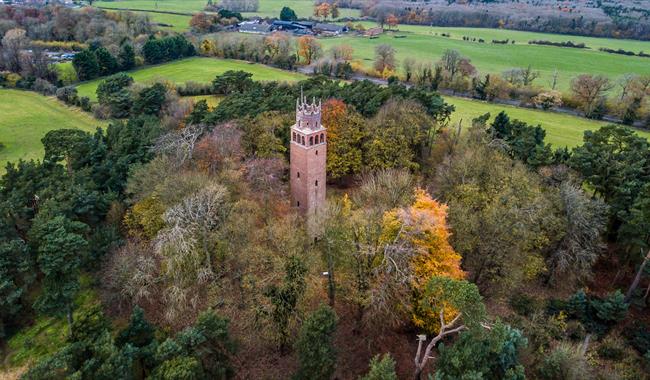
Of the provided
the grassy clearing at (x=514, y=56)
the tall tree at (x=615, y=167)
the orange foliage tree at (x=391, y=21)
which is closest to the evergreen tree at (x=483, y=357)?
the tall tree at (x=615, y=167)

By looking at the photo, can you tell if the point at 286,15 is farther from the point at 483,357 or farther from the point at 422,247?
the point at 483,357

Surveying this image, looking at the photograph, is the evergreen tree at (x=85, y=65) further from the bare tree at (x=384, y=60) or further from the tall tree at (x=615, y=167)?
the tall tree at (x=615, y=167)

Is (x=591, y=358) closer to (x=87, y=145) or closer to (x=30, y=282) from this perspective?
(x=30, y=282)

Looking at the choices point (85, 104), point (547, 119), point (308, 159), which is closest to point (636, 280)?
point (308, 159)

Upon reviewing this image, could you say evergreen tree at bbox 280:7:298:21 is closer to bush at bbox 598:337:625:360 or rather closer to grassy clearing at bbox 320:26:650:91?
grassy clearing at bbox 320:26:650:91

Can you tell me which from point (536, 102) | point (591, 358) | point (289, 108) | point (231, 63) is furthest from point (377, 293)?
point (231, 63)
